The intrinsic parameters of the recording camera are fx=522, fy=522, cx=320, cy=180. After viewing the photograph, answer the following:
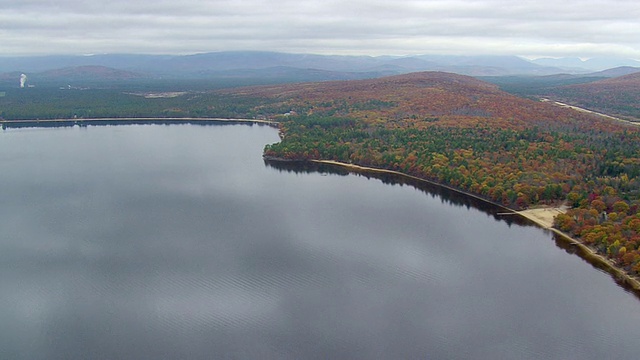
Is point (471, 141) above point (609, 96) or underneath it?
underneath

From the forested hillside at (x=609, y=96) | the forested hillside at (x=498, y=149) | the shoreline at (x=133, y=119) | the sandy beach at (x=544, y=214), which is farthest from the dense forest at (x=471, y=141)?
the forested hillside at (x=609, y=96)

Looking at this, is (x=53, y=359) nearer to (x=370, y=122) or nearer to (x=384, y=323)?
(x=384, y=323)

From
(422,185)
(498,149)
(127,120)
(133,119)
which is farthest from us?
(133,119)

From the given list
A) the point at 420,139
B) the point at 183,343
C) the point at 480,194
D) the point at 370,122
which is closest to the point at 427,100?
the point at 370,122

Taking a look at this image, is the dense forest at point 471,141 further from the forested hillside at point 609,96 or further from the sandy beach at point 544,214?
the forested hillside at point 609,96

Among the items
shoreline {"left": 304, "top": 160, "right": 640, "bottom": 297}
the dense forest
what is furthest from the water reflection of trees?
the dense forest

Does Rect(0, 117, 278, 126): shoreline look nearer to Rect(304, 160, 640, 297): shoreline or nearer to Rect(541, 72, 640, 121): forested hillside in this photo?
Rect(304, 160, 640, 297): shoreline

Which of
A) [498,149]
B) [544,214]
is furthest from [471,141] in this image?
[544,214]

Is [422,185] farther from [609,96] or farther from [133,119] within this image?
[609,96]
